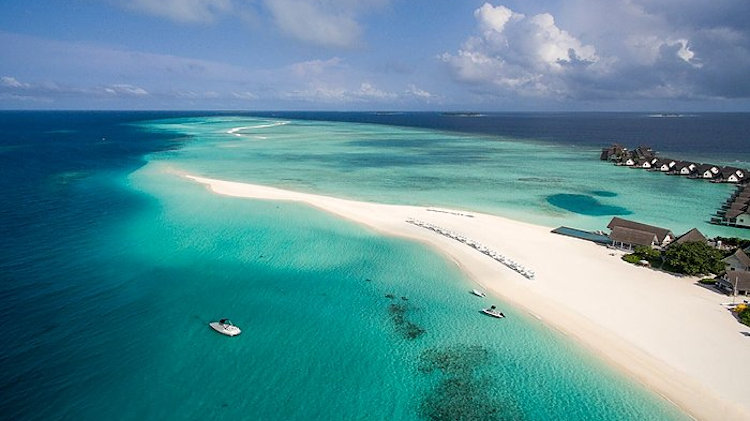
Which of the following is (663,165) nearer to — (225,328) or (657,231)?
(657,231)

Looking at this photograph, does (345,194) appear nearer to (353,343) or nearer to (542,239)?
(542,239)

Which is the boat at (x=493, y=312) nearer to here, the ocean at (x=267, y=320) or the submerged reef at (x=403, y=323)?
the ocean at (x=267, y=320)

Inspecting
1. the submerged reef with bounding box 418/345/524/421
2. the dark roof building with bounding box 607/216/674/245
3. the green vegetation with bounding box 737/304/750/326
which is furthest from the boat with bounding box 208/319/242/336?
the dark roof building with bounding box 607/216/674/245

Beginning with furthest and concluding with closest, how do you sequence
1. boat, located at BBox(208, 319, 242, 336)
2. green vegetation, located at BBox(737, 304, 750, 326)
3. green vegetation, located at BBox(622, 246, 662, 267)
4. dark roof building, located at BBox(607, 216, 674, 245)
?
dark roof building, located at BBox(607, 216, 674, 245)
green vegetation, located at BBox(622, 246, 662, 267)
green vegetation, located at BBox(737, 304, 750, 326)
boat, located at BBox(208, 319, 242, 336)

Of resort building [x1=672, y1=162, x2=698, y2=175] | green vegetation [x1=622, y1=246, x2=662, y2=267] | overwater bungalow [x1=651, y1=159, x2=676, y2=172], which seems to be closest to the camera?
green vegetation [x1=622, y1=246, x2=662, y2=267]

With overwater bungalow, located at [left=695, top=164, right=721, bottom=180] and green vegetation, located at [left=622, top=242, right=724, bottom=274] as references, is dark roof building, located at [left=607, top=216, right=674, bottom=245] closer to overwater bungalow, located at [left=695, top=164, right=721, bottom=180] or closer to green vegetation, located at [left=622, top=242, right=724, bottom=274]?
green vegetation, located at [left=622, top=242, right=724, bottom=274]

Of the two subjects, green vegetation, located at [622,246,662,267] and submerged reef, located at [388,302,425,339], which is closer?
submerged reef, located at [388,302,425,339]

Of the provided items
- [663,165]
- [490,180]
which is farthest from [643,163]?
[490,180]

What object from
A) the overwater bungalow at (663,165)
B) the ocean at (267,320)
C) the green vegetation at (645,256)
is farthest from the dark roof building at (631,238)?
the overwater bungalow at (663,165)
